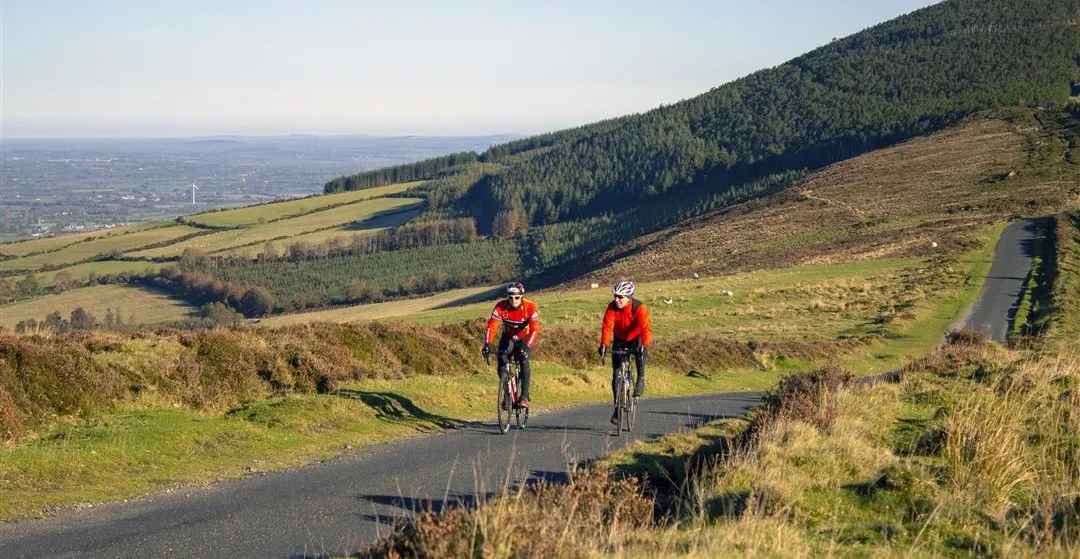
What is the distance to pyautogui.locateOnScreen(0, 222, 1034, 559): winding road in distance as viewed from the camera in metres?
8.61

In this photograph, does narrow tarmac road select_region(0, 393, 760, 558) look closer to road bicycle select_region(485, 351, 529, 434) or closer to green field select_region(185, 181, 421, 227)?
road bicycle select_region(485, 351, 529, 434)

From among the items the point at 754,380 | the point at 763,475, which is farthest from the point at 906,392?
the point at 754,380

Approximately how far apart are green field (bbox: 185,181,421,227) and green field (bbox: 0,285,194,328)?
43.0 meters

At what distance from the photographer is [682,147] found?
164 m

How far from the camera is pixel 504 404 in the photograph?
15.6 metres

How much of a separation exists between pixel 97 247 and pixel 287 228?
25.9m

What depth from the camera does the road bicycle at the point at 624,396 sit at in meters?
15.2

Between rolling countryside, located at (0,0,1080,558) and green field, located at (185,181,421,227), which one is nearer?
rolling countryside, located at (0,0,1080,558)

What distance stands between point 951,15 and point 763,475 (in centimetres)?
19459

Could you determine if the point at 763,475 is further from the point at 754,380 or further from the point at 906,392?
the point at 754,380

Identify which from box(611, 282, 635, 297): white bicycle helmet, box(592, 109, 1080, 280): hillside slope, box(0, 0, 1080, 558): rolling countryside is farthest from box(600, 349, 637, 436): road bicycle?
box(592, 109, 1080, 280): hillside slope

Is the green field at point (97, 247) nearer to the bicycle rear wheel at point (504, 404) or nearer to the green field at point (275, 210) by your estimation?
the green field at point (275, 210)

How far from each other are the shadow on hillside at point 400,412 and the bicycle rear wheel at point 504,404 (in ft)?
3.46

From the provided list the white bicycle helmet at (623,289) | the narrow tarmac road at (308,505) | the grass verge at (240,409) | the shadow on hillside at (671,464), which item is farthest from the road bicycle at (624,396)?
the grass verge at (240,409)
